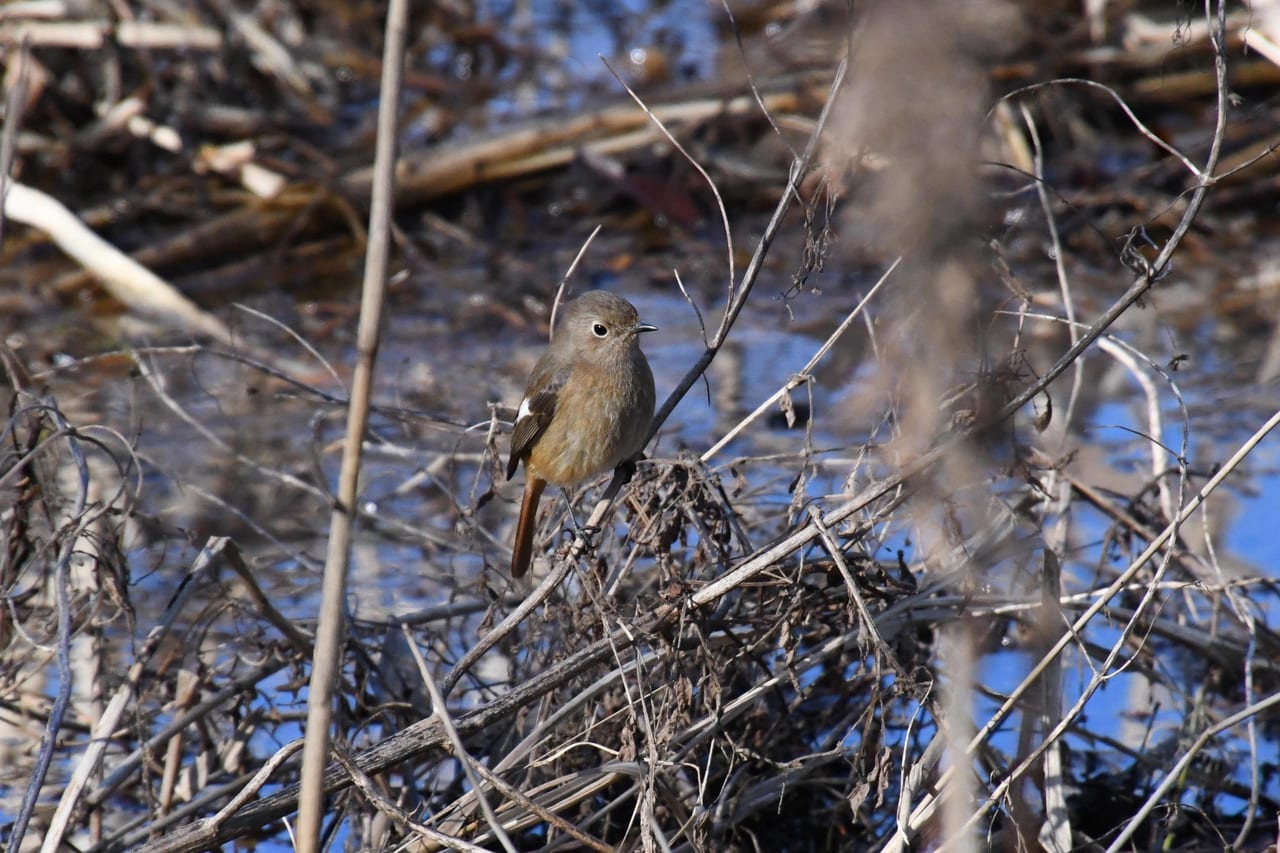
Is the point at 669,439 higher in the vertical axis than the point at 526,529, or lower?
lower

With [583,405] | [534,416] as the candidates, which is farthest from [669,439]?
[583,405]

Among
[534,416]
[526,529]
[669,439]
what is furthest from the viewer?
[669,439]

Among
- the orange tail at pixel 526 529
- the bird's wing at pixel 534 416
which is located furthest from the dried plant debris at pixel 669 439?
the bird's wing at pixel 534 416

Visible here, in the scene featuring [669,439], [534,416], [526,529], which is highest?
[534,416]

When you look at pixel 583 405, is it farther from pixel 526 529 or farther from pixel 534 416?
pixel 526 529

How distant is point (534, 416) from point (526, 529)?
41cm

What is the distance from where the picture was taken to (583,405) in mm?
4254

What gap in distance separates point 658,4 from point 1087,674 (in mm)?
8408

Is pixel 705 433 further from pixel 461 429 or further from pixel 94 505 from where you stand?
pixel 94 505

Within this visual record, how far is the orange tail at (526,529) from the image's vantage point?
4.01 metres

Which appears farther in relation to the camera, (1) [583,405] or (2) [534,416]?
(2) [534,416]

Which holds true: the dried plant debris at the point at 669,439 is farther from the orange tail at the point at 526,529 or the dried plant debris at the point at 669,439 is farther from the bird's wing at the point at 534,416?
the bird's wing at the point at 534,416

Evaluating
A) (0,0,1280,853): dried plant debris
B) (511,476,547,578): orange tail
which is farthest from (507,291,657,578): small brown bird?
(0,0,1280,853): dried plant debris

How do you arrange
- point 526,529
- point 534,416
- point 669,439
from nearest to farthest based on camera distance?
point 526,529 < point 534,416 < point 669,439
